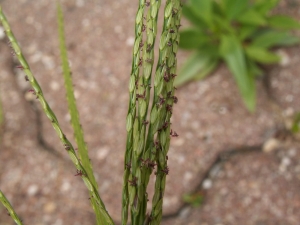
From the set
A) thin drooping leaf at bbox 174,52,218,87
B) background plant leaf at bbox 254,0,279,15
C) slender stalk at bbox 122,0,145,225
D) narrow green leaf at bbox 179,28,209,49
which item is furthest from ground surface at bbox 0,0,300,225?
slender stalk at bbox 122,0,145,225

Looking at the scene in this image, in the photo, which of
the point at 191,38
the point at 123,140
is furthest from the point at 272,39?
the point at 123,140

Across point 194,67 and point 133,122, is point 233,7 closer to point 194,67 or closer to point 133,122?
point 194,67

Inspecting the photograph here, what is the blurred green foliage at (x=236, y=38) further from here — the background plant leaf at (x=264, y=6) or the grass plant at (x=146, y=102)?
the grass plant at (x=146, y=102)

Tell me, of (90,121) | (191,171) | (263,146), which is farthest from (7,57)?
(263,146)

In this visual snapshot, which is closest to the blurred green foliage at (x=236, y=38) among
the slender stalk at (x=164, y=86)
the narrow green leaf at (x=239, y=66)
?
the narrow green leaf at (x=239, y=66)

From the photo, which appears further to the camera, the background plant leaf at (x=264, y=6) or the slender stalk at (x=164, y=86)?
the background plant leaf at (x=264, y=6)

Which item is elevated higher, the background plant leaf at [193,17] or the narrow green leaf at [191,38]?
the background plant leaf at [193,17]

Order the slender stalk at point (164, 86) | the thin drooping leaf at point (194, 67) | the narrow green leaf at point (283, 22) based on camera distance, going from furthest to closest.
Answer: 1. the thin drooping leaf at point (194, 67)
2. the narrow green leaf at point (283, 22)
3. the slender stalk at point (164, 86)
